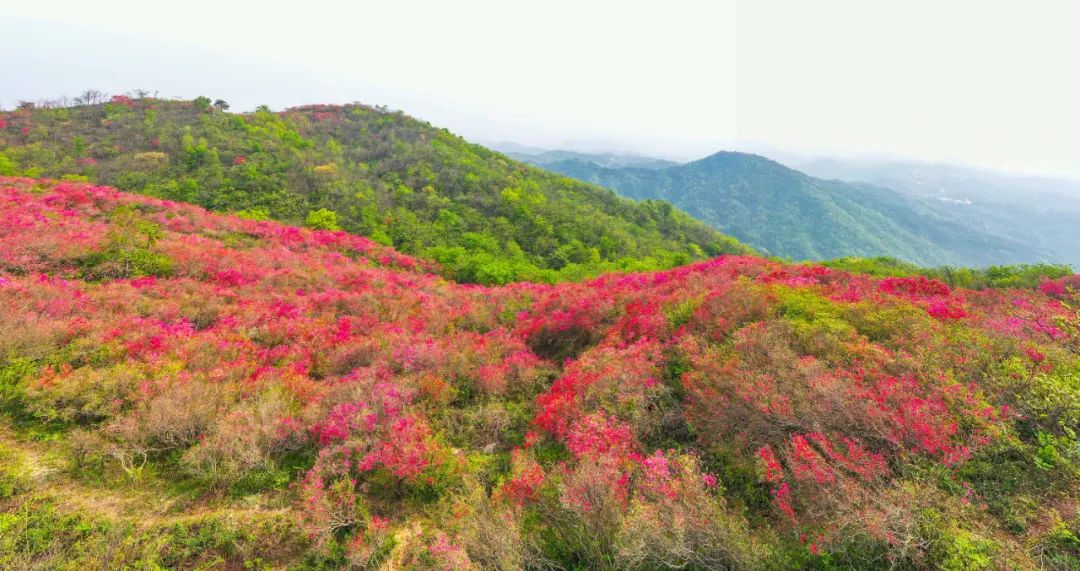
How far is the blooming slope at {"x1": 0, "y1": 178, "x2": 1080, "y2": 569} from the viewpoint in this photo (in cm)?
450

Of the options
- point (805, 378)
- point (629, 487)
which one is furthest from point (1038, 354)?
point (629, 487)

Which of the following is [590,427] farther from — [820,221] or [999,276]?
[820,221]

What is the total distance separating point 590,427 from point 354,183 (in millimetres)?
43546

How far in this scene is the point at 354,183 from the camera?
42094mm

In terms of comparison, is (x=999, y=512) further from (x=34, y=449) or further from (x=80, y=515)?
(x=34, y=449)

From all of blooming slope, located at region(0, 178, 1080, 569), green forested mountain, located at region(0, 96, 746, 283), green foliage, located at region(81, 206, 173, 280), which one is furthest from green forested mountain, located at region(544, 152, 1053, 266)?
green foliage, located at region(81, 206, 173, 280)

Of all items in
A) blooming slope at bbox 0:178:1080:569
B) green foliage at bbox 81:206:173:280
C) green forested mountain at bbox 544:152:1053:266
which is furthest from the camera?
green forested mountain at bbox 544:152:1053:266

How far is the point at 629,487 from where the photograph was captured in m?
5.49

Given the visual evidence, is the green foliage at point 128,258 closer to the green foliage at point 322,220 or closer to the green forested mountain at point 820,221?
the green foliage at point 322,220

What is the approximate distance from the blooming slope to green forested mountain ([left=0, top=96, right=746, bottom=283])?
62.8ft

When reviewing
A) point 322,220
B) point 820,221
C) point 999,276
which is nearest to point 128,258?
point 322,220

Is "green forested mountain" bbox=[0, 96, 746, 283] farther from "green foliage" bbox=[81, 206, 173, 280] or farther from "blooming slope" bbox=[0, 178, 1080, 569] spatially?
"blooming slope" bbox=[0, 178, 1080, 569]

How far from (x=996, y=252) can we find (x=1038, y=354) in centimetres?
23132

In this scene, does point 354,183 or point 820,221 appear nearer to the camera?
point 354,183
